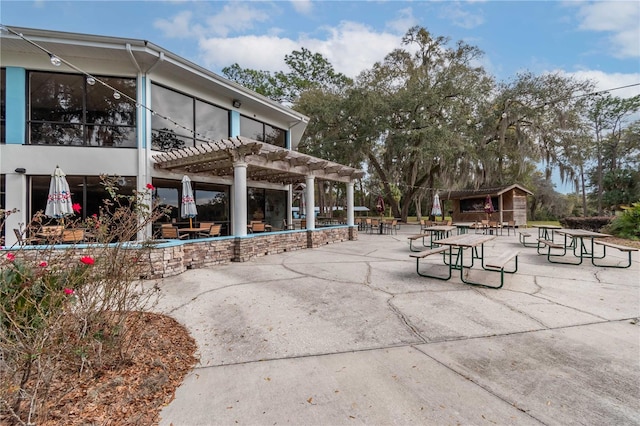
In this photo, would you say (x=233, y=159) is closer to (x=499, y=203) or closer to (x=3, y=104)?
(x=3, y=104)

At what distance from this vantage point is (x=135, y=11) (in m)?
8.68

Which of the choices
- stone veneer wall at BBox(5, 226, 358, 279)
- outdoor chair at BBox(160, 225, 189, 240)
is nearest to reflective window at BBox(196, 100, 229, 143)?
outdoor chair at BBox(160, 225, 189, 240)

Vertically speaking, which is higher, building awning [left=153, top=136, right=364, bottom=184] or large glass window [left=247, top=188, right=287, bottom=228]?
building awning [left=153, top=136, right=364, bottom=184]

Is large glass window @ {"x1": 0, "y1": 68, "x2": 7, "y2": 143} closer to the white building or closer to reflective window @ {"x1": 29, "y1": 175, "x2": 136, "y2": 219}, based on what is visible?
the white building

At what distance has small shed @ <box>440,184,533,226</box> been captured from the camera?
20.0 meters

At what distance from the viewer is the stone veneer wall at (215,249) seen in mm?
5922

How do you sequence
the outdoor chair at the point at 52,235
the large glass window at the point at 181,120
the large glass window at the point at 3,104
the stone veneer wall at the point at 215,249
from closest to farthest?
the outdoor chair at the point at 52,235
the stone veneer wall at the point at 215,249
the large glass window at the point at 3,104
the large glass window at the point at 181,120

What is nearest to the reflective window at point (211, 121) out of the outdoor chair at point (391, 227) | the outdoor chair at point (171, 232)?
the outdoor chair at point (171, 232)

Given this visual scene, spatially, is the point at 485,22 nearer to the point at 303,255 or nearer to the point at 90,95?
the point at 303,255

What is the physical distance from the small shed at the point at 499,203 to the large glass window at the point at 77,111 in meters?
20.6

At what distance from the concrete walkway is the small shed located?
15919mm

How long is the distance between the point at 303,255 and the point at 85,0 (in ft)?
30.3

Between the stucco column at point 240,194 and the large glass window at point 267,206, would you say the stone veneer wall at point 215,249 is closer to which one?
the stucco column at point 240,194

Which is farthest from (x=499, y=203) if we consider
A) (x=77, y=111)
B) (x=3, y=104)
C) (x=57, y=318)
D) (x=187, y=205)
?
(x=3, y=104)
